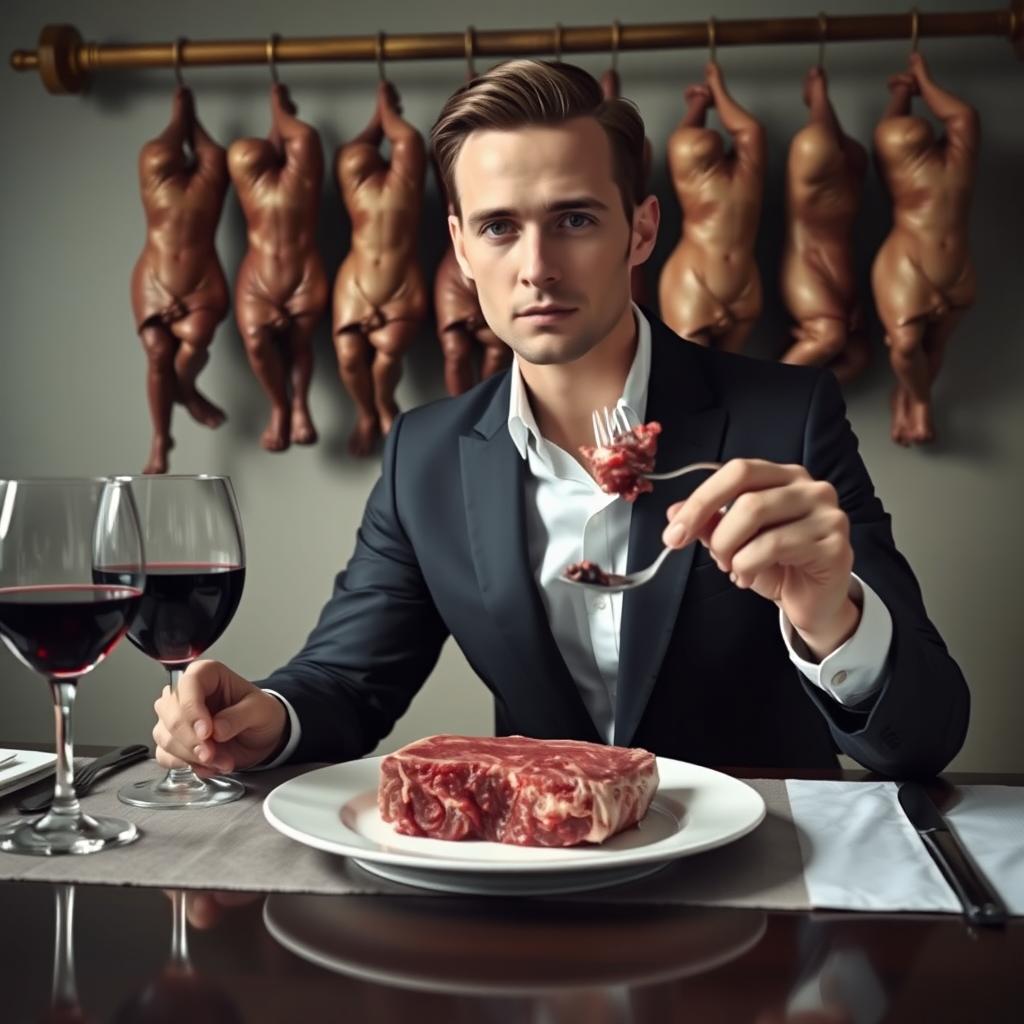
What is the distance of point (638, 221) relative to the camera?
1.73 metres

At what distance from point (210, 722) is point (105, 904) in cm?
28

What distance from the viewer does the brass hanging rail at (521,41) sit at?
7.31ft

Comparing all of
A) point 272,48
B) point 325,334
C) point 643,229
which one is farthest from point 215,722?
point 272,48

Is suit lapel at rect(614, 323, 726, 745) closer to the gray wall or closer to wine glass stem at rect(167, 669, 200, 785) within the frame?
wine glass stem at rect(167, 669, 200, 785)

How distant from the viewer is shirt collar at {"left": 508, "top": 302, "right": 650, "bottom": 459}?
164 cm

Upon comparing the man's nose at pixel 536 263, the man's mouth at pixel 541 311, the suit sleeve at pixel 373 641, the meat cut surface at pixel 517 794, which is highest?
the man's nose at pixel 536 263

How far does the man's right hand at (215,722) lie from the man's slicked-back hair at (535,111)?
2.53 feet

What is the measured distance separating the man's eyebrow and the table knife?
0.80 metres

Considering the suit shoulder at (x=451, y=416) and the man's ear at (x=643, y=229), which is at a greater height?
the man's ear at (x=643, y=229)

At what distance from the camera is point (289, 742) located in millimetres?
1168

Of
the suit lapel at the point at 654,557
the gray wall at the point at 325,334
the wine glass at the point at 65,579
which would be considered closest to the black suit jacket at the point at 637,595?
the suit lapel at the point at 654,557

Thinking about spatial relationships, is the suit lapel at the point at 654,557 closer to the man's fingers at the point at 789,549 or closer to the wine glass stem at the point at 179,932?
the man's fingers at the point at 789,549

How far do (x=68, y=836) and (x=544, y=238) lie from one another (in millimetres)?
890

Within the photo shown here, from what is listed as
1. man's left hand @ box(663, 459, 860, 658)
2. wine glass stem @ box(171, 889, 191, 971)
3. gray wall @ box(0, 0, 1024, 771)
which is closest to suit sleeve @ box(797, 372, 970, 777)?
man's left hand @ box(663, 459, 860, 658)
